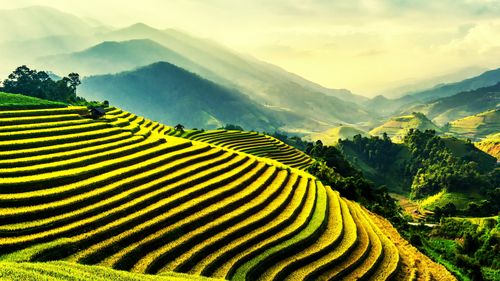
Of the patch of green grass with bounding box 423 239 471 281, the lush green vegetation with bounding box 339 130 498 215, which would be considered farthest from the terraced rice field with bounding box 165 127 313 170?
the lush green vegetation with bounding box 339 130 498 215

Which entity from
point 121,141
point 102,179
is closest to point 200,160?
point 121,141

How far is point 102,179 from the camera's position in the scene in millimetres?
27453

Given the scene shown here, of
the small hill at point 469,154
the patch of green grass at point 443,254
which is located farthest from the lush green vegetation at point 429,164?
the patch of green grass at point 443,254

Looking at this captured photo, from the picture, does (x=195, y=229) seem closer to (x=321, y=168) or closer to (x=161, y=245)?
(x=161, y=245)

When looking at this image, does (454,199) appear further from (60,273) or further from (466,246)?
(60,273)

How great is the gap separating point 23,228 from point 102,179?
7.14m

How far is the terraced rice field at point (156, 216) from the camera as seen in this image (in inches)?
813

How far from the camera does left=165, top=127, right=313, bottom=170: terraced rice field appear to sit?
227ft

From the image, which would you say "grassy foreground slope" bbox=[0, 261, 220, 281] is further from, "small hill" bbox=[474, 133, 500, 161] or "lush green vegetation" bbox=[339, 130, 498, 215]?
"small hill" bbox=[474, 133, 500, 161]

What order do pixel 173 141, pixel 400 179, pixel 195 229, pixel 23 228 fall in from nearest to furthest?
pixel 23 228
pixel 195 229
pixel 173 141
pixel 400 179

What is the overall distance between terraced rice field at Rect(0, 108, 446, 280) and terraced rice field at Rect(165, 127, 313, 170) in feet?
94.3

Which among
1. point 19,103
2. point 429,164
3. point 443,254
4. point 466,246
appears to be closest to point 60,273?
point 19,103

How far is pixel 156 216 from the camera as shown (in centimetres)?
2489

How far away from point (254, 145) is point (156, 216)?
51758mm
